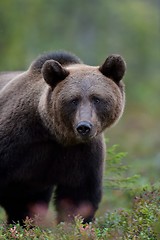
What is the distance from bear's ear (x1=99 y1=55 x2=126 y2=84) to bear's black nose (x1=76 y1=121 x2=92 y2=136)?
83 cm

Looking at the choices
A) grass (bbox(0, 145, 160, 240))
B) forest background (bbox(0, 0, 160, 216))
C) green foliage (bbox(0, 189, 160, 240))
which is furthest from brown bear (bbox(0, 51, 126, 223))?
forest background (bbox(0, 0, 160, 216))

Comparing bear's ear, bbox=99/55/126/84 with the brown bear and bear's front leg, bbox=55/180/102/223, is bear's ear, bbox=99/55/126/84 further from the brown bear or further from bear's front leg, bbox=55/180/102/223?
bear's front leg, bbox=55/180/102/223

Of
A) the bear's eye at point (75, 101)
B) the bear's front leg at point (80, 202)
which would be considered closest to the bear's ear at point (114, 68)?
the bear's eye at point (75, 101)

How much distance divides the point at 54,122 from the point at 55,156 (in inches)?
20.6

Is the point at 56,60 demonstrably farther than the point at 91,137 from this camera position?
Yes

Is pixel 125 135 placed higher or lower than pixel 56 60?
lower

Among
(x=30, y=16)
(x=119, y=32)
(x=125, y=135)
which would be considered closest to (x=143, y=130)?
Answer: (x=125, y=135)

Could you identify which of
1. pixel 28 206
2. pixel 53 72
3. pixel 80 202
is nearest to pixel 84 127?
pixel 53 72

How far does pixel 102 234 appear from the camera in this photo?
6.61 m

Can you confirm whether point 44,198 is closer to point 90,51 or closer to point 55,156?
point 55,156

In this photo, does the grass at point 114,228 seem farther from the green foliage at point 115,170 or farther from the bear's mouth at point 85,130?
the green foliage at point 115,170

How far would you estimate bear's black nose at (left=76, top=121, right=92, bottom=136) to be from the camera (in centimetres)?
751

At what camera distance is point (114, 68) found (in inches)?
319

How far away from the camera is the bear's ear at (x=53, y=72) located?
8.05 meters
